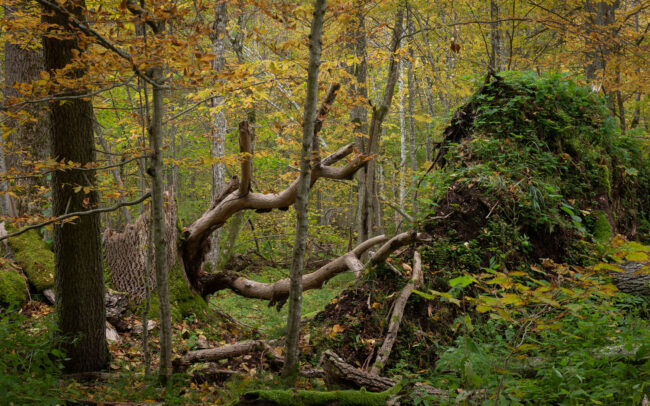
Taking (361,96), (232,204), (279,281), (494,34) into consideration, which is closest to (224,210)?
(232,204)

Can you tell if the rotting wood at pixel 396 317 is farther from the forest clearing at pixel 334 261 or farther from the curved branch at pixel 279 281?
the curved branch at pixel 279 281

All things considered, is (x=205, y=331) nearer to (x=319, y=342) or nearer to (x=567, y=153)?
(x=319, y=342)

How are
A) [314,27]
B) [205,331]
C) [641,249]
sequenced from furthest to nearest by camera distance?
[205,331], [314,27], [641,249]

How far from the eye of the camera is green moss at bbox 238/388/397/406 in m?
2.72

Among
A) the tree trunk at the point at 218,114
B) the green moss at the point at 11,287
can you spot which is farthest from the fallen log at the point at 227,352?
the tree trunk at the point at 218,114

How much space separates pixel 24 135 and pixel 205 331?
4642 millimetres

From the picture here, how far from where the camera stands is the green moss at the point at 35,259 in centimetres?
571

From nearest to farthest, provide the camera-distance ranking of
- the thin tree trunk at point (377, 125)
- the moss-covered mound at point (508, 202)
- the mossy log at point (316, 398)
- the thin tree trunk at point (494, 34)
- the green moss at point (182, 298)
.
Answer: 1. the mossy log at point (316, 398)
2. the moss-covered mound at point (508, 202)
3. the green moss at point (182, 298)
4. the thin tree trunk at point (377, 125)
5. the thin tree trunk at point (494, 34)

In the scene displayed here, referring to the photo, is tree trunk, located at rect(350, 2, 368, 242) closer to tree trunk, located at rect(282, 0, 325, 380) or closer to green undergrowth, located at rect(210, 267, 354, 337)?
green undergrowth, located at rect(210, 267, 354, 337)

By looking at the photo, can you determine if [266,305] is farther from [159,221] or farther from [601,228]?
[601,228]

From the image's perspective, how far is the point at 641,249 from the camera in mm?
2068

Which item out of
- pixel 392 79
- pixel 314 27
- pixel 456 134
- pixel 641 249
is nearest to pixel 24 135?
pixel 314 27

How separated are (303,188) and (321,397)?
165 cm

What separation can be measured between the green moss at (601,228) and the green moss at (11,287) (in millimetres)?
7870
